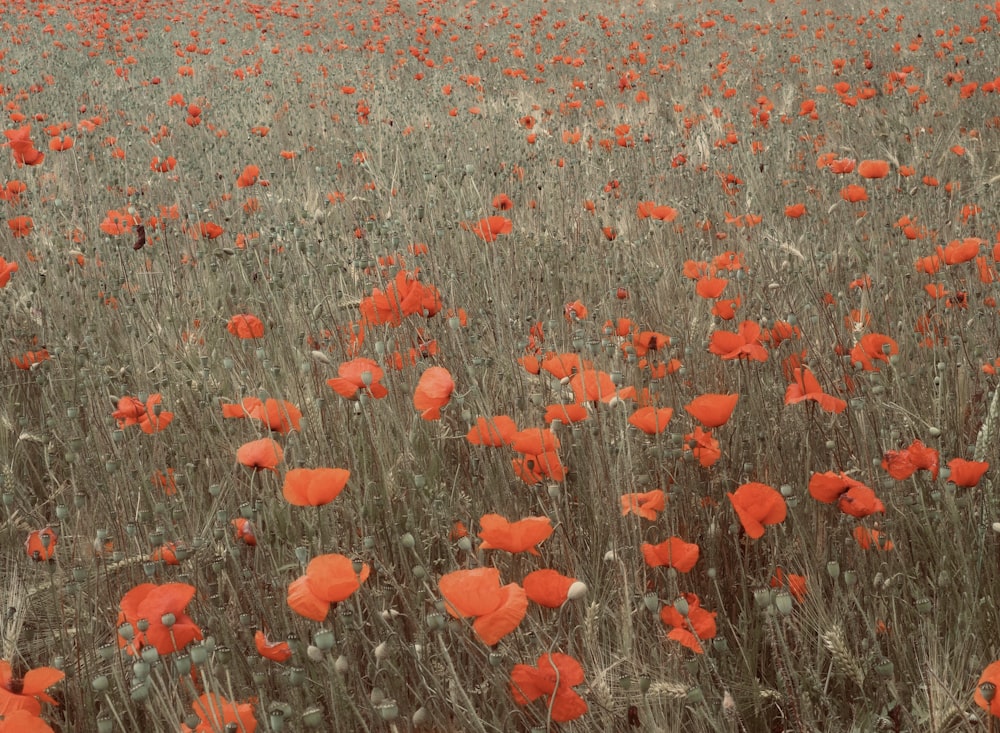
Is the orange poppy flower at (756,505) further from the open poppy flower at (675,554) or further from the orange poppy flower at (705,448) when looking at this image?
the orange poppy flower at (705,448)

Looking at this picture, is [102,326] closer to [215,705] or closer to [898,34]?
[215,705]

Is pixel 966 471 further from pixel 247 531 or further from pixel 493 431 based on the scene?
pixel 247 531

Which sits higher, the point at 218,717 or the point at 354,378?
the point at 354,378

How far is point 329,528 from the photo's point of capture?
1750 mm

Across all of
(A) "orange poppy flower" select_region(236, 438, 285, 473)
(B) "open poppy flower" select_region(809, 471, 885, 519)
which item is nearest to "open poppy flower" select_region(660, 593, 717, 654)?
(B) "open poppy flower" select_region(809, 471, 885, 519)

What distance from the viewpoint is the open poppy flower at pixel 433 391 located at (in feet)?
5.65

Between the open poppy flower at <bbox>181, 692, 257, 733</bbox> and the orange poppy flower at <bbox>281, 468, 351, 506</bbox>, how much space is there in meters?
0.30

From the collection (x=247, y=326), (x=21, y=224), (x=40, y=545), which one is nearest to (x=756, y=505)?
(x=40, y=545)

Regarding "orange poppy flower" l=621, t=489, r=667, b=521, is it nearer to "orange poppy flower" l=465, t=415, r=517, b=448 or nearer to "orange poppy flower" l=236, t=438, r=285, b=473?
"orange poppy flower" l=465, t=415, r=517, b=448

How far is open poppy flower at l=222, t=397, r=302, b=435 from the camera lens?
1845 mm

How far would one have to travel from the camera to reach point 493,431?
1.71 metres

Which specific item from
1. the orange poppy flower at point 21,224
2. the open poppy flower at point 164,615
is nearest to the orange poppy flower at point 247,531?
the open poppy flower at point 164,615

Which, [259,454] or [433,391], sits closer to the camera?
[259,454]

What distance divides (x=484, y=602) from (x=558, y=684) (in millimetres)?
158
